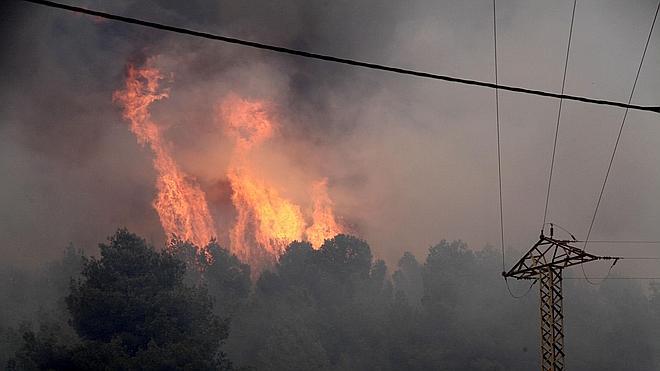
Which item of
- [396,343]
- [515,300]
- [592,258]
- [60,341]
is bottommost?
[60,341]

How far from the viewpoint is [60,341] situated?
38.2 metres

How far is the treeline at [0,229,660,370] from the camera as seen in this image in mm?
42625

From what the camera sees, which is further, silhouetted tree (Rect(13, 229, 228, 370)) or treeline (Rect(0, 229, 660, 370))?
treeline (Rect(0, 229, 660, 370))

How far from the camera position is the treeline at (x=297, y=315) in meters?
42.6

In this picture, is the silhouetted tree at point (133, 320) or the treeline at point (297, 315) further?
the treeline at point (297, 315)

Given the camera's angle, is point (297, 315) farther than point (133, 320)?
Yes

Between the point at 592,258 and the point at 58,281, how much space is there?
180 feet

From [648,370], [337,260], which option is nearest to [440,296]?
[337,260]

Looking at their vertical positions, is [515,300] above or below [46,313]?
above

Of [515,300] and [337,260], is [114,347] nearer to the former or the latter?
[337,260]

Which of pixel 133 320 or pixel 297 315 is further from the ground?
pixel 297 315

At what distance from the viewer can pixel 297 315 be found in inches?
2441

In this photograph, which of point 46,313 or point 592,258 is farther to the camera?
point 46,313

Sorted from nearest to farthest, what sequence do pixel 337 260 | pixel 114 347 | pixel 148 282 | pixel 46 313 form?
pixel 114 347 → pixel 148 282 → pixel 46 313 → pixel 337 260
